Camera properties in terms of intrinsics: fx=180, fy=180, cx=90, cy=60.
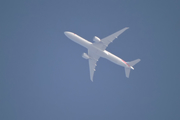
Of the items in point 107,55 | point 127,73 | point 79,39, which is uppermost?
point 79,39

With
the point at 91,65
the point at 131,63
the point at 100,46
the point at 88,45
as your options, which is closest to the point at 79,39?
the point at 88,45

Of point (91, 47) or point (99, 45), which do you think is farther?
point (99, 45)

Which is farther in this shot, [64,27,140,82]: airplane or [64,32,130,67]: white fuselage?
[64,32,130,67]: white fuselage

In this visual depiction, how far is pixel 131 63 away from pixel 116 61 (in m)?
4.69

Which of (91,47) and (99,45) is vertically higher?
(99,45)

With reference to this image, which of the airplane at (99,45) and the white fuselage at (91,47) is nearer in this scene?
the airplane at (99,45)

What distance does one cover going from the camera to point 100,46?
48406 millimetres

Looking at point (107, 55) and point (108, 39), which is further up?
point (108, 39)

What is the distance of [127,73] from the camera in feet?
166

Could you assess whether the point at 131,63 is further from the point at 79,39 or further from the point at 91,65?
the point at 79,39

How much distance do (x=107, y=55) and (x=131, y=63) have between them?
7.40m

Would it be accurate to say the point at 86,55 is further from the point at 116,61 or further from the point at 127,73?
the point at 127,73

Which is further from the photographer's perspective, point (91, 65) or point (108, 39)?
point (91, 65)

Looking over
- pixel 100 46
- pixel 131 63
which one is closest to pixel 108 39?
pixel 100 46
